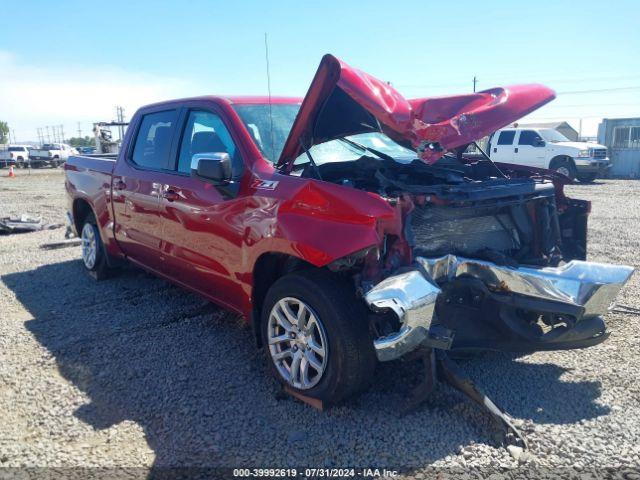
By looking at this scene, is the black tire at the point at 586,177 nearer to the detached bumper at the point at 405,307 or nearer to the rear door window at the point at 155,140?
the rear door window at the point at 155,140

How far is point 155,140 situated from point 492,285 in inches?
129

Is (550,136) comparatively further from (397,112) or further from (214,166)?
(214,166)

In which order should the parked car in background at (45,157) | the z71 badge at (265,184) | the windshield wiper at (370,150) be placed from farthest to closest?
1. the parked car in background at (45,157)
2. the windshield wiper at (370,150)
3. the z71 badge at (265,184)

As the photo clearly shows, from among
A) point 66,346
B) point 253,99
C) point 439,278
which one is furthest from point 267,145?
point 66,346

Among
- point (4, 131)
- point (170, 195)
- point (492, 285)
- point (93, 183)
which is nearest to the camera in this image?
point (492, 285)

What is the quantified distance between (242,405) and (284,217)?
3.91ft

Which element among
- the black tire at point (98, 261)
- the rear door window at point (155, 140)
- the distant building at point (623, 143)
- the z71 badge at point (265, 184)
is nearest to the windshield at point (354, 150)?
the z71 badge at point (265, 184)

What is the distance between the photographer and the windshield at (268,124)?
384cm

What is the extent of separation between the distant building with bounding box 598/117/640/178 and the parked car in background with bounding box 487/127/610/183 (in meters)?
5.33

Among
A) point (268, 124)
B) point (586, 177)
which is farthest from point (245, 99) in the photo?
point (586, 177)

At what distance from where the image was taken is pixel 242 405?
3.32 meters

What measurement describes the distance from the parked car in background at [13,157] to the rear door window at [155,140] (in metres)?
39.7

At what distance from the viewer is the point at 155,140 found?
4.91 m

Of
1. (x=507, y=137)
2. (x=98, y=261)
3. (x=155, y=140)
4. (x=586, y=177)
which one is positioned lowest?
(x=586, y=177)
